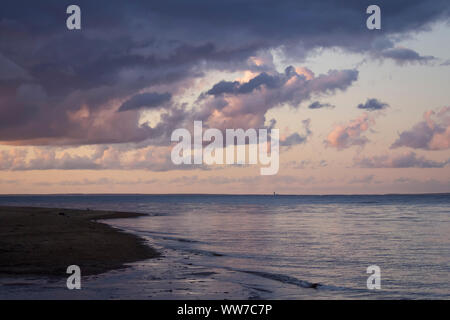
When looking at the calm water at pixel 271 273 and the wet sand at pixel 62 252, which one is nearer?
the calm water at pixel 271 273

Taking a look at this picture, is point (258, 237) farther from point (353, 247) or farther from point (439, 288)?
point (439, 288)

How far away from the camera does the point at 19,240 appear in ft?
116

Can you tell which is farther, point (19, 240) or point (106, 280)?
point (19, 240)

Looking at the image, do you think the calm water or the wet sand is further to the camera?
the wet sand

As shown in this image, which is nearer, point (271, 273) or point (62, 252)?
point (271, 273)

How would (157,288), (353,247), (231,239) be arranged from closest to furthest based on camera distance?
(157,288) < (353,247) < (231,239)

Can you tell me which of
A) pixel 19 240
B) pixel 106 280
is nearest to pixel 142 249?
pixel 19 240

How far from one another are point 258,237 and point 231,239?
3298 millimetres
